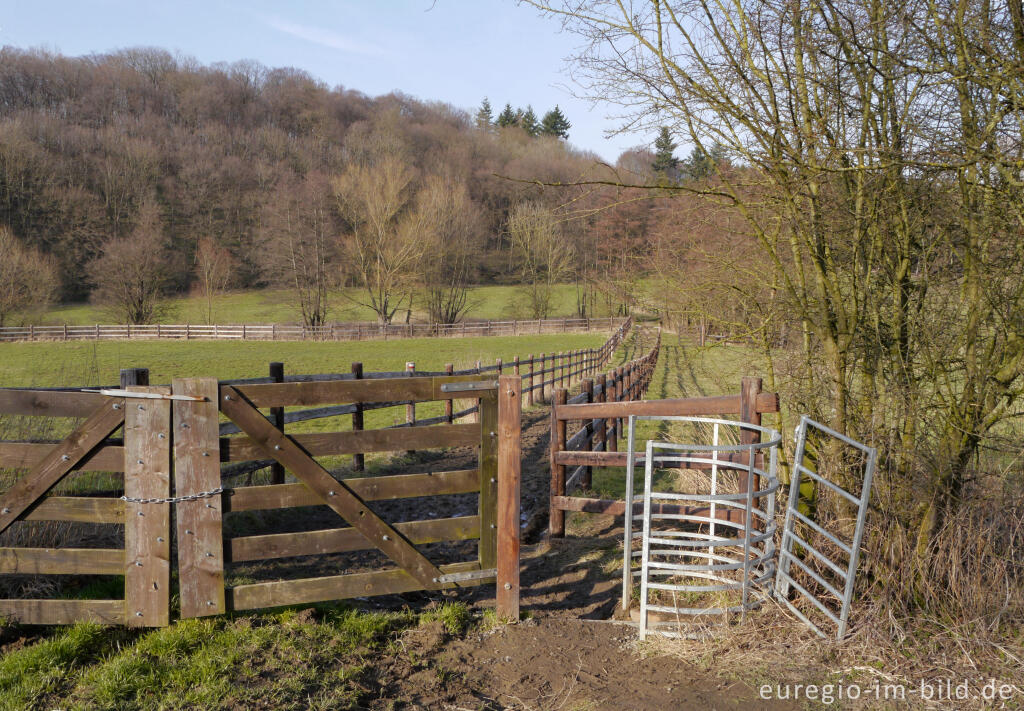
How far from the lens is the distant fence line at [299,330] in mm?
39469

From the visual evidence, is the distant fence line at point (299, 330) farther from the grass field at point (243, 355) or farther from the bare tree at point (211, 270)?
the bare tree at point (211, 270)

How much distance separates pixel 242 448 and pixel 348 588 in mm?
1035

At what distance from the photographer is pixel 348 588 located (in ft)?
13.8

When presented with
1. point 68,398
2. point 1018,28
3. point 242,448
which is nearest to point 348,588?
point 242,448

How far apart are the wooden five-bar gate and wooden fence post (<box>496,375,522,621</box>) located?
1.50 ft

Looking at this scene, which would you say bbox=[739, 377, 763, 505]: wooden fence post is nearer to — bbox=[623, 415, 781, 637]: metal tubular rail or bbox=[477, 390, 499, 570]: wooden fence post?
bbox=[623, 415, 781, 637]: metal tubular rail

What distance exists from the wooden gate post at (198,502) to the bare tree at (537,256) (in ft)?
145

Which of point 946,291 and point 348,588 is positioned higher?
point 946,291

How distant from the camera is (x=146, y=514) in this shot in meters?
3.95

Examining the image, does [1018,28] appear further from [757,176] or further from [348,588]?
[348,588]

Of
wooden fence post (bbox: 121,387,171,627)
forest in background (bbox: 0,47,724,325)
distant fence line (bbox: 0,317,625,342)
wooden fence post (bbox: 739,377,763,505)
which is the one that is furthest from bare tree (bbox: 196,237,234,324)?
wooden fence post (bbox: 739,377,763,505)

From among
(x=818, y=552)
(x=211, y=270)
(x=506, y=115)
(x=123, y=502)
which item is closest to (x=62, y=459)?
(x=123, y=502)

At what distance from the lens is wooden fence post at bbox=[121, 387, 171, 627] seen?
3.95 meters

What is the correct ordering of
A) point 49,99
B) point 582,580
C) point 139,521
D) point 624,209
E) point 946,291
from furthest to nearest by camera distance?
1. point 49,99
2. point 624,209
3. point 582,580
4. point 946,291
5. point 139,521
